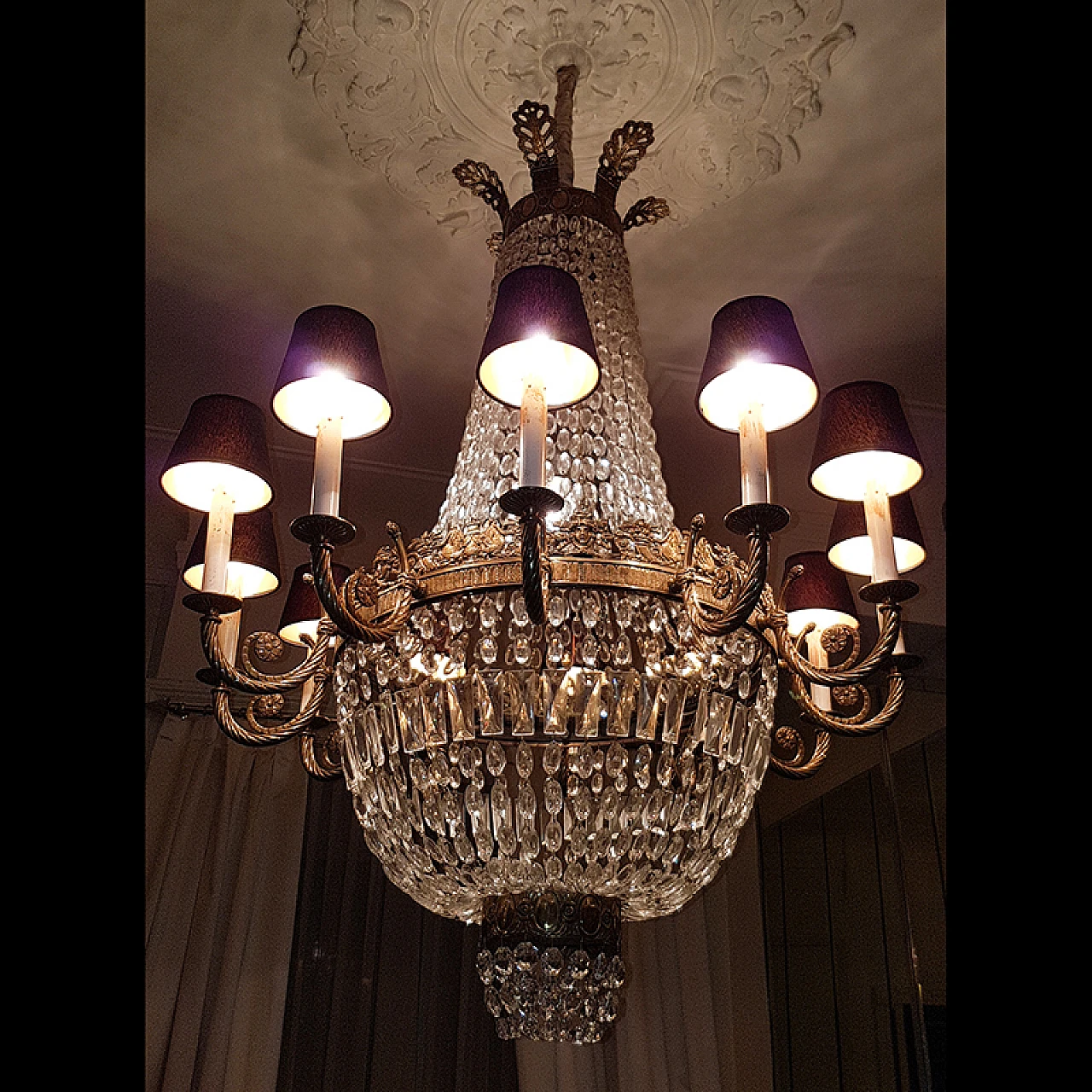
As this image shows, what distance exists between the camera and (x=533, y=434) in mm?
954

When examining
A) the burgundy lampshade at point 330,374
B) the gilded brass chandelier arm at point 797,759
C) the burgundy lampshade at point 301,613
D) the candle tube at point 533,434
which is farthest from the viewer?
the burgundy lampshade at point 301,613

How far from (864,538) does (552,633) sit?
54cm

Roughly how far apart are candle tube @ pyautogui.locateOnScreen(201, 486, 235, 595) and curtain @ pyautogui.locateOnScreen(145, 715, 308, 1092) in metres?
1.38

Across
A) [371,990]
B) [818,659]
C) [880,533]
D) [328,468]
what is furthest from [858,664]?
[371,990]

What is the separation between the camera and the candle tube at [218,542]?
3.58 ft

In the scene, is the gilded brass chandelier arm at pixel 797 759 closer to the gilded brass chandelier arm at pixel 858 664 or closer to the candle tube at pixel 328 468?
the gilded brass chandelier arm at pixel 858 664

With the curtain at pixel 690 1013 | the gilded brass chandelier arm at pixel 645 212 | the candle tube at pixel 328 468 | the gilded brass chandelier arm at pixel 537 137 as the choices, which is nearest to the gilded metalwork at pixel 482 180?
the gilded brass chandelier arm at pixel 537 137

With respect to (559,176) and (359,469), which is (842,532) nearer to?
(559,176)

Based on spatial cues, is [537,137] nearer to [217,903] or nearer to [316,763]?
[316,763]

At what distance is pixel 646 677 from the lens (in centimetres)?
106

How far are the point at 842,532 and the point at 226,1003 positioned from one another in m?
1.65

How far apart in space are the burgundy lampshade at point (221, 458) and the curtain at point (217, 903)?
1.34m
